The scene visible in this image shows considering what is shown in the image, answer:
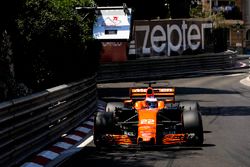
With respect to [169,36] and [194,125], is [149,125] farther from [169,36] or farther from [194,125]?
[169,36]

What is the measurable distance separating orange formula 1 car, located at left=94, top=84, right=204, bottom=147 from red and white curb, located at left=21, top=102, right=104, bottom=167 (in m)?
0.73

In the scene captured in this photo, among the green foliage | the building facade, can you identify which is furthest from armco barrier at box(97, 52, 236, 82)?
the building facade

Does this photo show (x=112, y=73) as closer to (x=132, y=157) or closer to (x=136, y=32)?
(x=136, y=32)

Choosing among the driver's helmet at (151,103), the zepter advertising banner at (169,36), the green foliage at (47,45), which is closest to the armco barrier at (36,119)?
the green foliage at (47,45)

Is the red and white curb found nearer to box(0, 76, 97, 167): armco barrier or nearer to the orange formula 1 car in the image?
box(0, 76, 97, 167): armco barrier

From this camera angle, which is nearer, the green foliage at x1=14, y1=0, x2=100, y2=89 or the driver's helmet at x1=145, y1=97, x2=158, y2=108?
the driver's helmet at x1=145, y1=97, x2=158, y2=108

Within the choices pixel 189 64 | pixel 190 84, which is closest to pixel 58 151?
pixel 190 84

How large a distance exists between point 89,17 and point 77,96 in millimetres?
6549

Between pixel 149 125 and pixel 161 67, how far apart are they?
23686 mm

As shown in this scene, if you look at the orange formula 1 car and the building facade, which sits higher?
the building facade

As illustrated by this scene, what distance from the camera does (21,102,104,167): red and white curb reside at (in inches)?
405


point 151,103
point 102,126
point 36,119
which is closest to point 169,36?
point 151,103

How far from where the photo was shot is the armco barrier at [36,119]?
30.8ft

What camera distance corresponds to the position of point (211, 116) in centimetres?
1670
